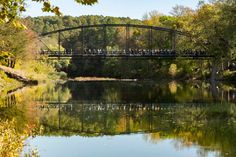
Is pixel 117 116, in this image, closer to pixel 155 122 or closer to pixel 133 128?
pixel 155 122

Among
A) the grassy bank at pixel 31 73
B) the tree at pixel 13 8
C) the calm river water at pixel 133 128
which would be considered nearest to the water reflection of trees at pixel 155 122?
the calm river water at pixel 133 128

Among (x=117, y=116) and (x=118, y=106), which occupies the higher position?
(x=118, y=106)

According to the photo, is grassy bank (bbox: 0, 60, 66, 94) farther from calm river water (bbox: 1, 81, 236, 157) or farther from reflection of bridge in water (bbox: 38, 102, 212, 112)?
calm river water (bbox: 1, 81, 236, 157)

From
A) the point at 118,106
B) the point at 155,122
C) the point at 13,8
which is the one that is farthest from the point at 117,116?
the point at 13,8

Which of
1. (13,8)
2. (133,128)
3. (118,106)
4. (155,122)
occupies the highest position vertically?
(13,8)

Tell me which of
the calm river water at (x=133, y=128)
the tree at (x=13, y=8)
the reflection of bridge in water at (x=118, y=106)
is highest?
the tree at (x=13, y=8)

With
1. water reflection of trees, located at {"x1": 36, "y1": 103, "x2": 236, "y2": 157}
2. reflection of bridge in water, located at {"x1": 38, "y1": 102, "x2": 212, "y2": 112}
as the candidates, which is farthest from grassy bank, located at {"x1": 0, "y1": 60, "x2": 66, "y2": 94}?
water reflection of trees, located at {"x1": 36, "y1": 103, "x2": 236, "y2": 157}

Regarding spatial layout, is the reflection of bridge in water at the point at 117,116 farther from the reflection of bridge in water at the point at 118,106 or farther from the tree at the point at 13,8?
the tree at the point at 13,8

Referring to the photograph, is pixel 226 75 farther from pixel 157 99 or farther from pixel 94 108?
pixel 94 108

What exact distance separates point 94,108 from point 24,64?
3783cm

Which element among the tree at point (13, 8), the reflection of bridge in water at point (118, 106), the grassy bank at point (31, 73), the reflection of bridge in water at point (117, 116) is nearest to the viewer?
the tree at point (13, 8)

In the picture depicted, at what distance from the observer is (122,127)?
22.9 meters

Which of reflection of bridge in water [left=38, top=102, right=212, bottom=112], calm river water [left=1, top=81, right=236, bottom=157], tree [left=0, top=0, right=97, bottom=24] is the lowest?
calm river water [left=1, top=81, right=236, bottom=157]

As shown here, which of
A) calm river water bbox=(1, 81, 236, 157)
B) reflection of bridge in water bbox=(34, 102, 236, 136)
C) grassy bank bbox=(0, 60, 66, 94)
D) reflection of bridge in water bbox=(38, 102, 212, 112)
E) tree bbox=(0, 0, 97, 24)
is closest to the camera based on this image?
tree bbox=(0, 0, 97, 24)
